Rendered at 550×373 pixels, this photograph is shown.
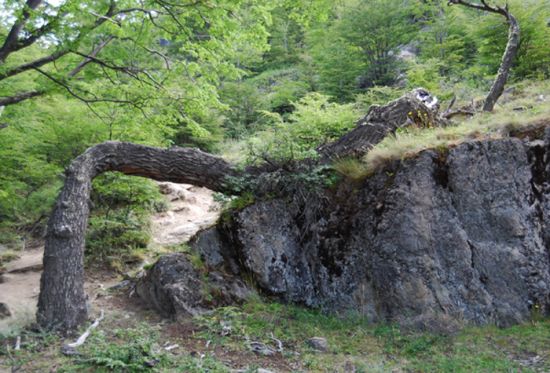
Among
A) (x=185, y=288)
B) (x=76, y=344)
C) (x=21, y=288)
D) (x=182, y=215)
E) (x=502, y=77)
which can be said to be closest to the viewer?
(x=76, y=344)

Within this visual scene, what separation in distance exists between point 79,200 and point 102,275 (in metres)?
3.16

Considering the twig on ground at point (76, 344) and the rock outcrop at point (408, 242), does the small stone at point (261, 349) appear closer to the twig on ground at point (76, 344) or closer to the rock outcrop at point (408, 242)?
the rock outcrop at point (408, 242)

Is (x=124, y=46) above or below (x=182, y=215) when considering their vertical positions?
→ above

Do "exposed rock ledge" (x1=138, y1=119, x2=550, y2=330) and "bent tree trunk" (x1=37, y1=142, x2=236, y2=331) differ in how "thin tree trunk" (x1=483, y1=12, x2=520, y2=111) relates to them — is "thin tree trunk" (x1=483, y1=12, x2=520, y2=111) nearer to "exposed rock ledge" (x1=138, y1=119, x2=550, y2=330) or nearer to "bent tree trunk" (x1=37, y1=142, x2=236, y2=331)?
"exposed rock ledge" (x1=138, y1=119, x2=550, y2=330)

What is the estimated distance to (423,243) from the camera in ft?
18.8

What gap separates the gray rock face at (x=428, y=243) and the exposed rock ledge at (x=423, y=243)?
1 cm

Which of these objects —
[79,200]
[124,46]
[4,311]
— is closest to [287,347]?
[79,200]

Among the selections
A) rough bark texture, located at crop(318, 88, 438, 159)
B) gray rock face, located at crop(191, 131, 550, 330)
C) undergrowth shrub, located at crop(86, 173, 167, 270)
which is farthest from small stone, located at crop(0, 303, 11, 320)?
rough bark texture, located at crop(318, 88, 438, 159)

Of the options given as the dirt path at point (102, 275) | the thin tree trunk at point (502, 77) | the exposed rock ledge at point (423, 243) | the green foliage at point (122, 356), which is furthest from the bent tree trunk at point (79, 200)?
the thin tree trunk at point (502, 77)

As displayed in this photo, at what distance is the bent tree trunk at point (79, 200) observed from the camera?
5.16 meters

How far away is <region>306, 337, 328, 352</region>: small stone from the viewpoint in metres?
4.81

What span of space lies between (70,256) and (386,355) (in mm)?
4424

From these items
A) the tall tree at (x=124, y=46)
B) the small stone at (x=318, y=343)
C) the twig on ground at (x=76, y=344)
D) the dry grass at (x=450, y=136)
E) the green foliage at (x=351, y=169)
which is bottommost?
the twig on ground at (x=76, y=344)

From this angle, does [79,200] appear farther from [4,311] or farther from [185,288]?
[4,311]
